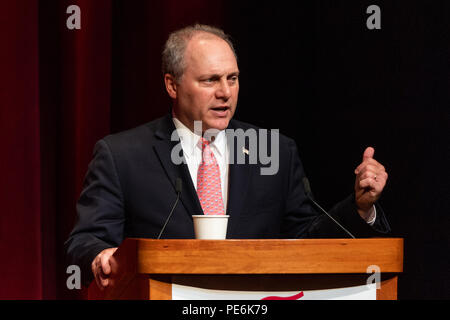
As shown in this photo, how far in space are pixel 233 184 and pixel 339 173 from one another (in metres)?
0.79

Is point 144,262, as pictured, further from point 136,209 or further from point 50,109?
point 50,109

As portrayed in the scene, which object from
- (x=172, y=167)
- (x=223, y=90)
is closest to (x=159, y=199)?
(x=172, y=167)

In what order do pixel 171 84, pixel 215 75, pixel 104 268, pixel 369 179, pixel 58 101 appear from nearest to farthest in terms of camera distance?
1. pixel 104 268
2. pixel 369 179
3. pixel 215 75
4. pixel 171 84
5. pixel 58 101

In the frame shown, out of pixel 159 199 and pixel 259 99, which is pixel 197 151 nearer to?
pixel 159 199

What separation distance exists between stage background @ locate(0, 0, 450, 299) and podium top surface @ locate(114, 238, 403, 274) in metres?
0.97

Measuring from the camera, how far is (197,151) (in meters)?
2.28

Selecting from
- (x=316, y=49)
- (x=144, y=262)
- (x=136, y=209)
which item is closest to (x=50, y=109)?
(x=136, y=209)

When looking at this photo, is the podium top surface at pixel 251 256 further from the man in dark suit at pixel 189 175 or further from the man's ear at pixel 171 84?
the man's ear at pixel 171 84

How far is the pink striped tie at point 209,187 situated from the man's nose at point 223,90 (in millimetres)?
212

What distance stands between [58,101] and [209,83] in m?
0.70

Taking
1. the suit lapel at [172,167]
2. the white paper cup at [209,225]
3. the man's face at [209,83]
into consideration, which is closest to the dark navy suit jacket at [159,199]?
the suit lapel at [172,167]

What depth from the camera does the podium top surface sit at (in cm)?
130

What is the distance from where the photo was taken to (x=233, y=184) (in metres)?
2.17

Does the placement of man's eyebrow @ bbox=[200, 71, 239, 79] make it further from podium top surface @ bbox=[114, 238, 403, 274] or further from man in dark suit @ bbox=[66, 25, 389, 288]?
podium top surface @ bbox=[114, 238, 403, 274]
